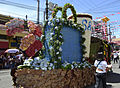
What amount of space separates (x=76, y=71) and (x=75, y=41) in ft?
4.78

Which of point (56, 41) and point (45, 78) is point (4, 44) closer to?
point (56, 41)

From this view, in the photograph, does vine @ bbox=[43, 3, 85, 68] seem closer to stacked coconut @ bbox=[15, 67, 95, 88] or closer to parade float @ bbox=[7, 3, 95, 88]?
parade float @ bbox=[7, 3, 95, 88]

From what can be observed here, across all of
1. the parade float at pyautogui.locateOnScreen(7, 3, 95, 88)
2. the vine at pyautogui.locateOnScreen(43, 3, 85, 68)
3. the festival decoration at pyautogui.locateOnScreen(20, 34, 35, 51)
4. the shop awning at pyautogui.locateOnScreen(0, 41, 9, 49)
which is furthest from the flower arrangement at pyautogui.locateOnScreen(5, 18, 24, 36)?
the shop awning at pyautogui.locateOnScreen(0, 41, 9, 49)

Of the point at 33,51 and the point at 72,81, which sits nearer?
the point at 72,81

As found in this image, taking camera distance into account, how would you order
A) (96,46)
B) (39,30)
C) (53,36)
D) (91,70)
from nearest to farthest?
1. (53,36)
2. (91,70)
3. (39,30)
4. (96,46)

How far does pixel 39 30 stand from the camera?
729 centimetres

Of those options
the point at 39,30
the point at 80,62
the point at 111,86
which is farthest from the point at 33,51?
the point at 111,86

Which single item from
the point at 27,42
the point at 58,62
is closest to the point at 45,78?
the point at 58,62

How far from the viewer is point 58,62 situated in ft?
16.2

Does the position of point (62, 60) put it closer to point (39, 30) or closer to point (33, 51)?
point (33, 51)

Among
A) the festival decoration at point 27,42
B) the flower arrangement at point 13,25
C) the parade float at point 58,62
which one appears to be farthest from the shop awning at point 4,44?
the parade float at point 58,62

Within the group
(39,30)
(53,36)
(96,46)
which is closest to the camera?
(53,36)

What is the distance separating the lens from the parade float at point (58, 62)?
469 cm

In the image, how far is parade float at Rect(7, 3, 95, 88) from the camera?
4688 millimetres
